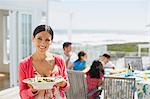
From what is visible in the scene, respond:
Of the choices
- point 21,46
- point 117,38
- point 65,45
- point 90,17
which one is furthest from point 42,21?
point 117,38

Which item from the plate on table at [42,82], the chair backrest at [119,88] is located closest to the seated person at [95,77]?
the chair backrest at [119,88]

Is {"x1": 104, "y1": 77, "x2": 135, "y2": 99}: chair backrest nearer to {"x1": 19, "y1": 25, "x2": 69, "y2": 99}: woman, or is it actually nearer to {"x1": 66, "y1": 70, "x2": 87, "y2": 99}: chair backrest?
{"x1": 66, "y1": 70, "x2": 87, "y2": 99}: chair backrest

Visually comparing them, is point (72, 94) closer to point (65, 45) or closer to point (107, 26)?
point (65, 45)

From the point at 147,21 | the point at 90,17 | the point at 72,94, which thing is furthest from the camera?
the point at 90,17

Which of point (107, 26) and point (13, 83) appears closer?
point (13, 83)

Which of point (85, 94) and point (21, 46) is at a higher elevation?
point (21, 46)

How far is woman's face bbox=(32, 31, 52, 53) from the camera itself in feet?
5.62

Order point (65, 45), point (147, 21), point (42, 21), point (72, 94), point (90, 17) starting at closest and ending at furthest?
point (72, 94) → point (65, 45) → point (42, 21) → point (147, 21) → point (90, 17)

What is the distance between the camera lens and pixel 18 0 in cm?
509

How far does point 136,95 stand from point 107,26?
3917mm

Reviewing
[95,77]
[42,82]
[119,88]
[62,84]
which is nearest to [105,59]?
[95,77]

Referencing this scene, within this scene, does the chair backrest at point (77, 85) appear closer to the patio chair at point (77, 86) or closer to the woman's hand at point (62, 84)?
the patio chair at point (77, 86)

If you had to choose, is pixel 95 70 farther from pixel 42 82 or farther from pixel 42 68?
pixel 42 82

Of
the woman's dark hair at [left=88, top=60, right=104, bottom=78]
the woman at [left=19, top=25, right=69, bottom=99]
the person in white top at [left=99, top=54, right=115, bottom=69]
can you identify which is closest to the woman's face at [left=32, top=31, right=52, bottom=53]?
the woman at [left=19, top=25, right=69, bottom=99]
